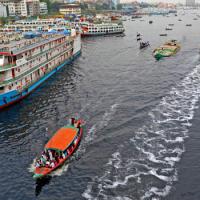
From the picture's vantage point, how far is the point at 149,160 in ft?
142

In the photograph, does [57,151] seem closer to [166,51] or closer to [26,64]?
[26,64]

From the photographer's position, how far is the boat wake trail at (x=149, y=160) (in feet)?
122

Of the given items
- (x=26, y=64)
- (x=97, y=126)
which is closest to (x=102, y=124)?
(x=97, y=126)

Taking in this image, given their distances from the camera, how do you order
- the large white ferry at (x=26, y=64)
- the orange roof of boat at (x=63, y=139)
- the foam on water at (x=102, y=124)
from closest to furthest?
the orange roof of boat at (x=63, y=139), the foam on water at (x=102, y=124), the large white ferry at (x=26, y=64)

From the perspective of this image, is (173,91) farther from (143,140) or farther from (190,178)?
(190,178)

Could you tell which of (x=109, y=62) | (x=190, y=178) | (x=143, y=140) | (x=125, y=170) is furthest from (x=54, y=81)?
(x=190, y=178)

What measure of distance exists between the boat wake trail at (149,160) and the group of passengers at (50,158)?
6166mm

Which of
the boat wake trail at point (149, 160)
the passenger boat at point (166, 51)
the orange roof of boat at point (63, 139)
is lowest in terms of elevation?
the boat wake trail at point (149, 160)

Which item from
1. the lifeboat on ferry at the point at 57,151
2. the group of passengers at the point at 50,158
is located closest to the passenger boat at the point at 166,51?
the lifeboat on ferry at the point at 57,151

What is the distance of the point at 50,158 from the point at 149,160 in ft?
47.9

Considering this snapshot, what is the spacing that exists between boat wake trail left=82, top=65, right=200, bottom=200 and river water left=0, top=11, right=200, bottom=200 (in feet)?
0.41

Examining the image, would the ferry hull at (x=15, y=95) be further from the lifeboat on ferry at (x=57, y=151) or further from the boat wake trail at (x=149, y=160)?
the boat wake trail at (x=149, y=160)

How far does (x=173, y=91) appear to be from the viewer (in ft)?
240

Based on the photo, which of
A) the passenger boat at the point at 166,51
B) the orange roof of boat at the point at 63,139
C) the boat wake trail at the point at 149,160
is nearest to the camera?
the boat wake trail at the point at 149,160
